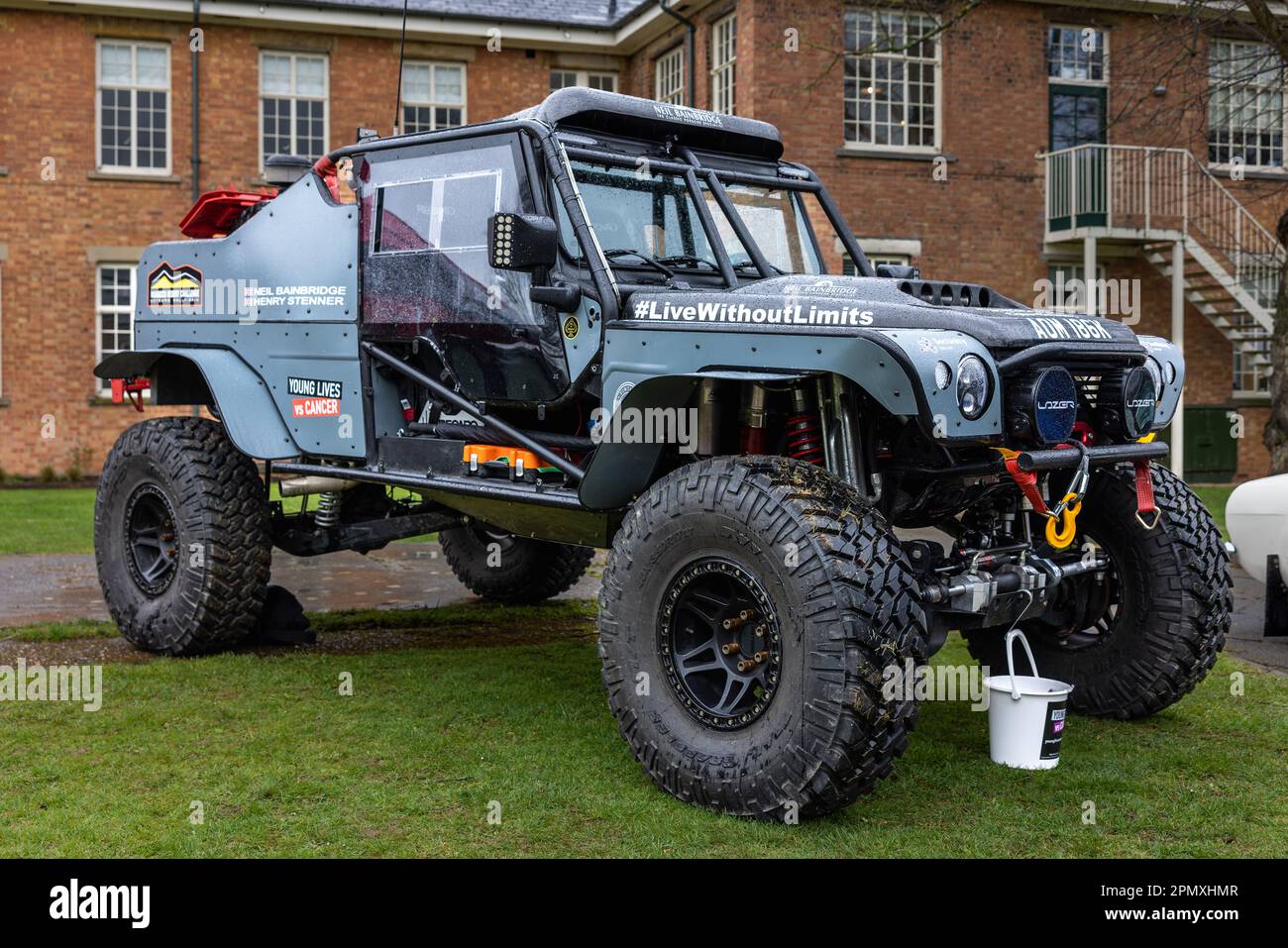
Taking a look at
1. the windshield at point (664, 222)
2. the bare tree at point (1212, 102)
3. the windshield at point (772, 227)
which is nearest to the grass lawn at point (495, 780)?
the windshield at point (664, 222)

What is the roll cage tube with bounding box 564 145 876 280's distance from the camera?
633cm

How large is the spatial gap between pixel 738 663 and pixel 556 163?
239 cm

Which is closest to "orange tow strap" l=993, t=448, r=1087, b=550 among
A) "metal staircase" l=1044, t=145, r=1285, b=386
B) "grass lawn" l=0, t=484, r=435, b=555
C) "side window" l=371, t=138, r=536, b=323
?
"side window" l=371, t=138, r=536, b=323

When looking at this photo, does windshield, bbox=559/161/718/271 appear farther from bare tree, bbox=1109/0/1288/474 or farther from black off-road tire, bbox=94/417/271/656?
bare tree, bbox=1109/0/1288/474

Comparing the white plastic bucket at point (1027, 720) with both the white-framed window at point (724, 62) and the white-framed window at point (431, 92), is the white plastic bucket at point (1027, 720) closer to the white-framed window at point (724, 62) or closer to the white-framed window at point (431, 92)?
the white-framed window at point (724, 62)

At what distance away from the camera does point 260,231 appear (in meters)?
7.59

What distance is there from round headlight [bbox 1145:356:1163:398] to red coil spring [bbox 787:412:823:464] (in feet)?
4.75

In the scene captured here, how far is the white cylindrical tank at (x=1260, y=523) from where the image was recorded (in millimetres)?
8258

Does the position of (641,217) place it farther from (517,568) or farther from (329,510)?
(517,568)

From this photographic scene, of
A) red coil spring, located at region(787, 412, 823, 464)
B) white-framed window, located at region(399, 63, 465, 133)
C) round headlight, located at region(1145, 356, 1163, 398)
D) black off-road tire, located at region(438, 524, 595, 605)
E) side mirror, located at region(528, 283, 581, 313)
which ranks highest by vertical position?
white-framed window, located at region(399, 63, 465, 133)

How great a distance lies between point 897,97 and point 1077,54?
3167 mm

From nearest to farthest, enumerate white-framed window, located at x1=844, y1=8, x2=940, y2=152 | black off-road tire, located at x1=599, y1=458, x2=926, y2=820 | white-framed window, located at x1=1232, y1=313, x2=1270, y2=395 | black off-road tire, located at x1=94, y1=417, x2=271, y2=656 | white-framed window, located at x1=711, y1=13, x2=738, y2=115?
black off-road tire, located at x1=599, y1=458, x2=926, y2=820 → black off-road tire, located at x1=94, y1=417, x2=271, y2=656 → white-framed window, located at x1=711, y1=13, x2=738, y2=115 → white-framed window, located at x1=844, y1=8, x2=940, y2=152 → white-framed window, located at x1=1232, y1=313, x2=1270, y2=395

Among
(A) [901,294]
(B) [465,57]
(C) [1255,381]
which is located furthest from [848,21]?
(A) [901,294]

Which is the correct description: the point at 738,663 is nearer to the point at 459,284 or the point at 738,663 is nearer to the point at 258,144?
the point at 459,284
